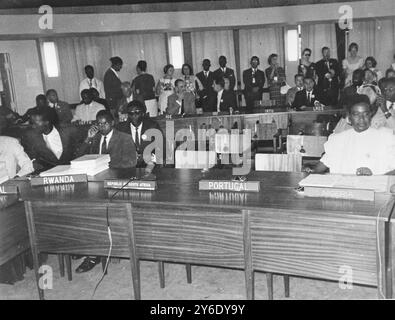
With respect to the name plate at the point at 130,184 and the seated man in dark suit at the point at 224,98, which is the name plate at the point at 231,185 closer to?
the name plate at the point at 130,184

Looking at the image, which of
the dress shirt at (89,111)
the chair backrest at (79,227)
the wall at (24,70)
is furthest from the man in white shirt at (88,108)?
the chair backrest at (79,227)

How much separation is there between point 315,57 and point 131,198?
30.5 ft

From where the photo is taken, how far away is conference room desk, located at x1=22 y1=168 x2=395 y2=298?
8.35 feet

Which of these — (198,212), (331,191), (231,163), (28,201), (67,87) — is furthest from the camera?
(67,87)

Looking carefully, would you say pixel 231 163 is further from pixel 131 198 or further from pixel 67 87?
pixel 67 87

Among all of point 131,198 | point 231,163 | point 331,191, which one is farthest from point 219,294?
point 231,163

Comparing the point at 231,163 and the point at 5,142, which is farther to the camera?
the point at 231,163

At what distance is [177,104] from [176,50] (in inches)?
153

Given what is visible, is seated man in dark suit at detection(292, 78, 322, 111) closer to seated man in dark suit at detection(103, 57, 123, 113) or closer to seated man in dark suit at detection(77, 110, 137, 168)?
seated man in dark suit at detection(103, 57, 123, 113)

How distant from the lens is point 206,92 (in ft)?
28.0

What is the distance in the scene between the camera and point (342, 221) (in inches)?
101

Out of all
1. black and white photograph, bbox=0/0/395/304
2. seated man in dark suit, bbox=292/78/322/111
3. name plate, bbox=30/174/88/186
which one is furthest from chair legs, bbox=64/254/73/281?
seated man in dark suit, bbox=292/78/322/111

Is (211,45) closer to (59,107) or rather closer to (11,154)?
(59,107)

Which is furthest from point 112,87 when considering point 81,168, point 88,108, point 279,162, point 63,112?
point 279,162
